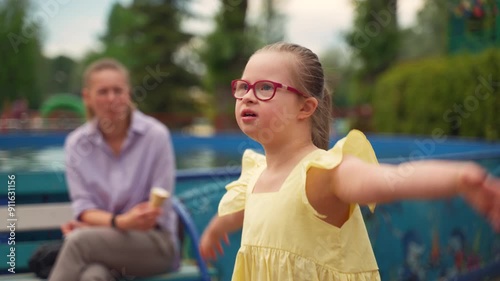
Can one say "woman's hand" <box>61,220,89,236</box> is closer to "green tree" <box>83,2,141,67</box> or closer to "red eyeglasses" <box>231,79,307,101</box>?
"red eyeglasses" <box>231,79,307,101</box>

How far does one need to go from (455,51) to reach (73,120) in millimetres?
11851

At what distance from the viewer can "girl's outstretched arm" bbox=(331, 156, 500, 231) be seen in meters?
1.09

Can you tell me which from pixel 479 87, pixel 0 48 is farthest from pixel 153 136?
pixel 0 48

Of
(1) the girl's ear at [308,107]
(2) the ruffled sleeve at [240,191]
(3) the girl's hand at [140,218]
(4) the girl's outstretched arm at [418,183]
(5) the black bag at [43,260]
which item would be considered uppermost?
(1) the girl's ear at [308,107]

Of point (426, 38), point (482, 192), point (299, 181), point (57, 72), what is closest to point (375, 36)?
point (426, 38)

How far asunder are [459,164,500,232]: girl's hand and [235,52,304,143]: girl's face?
566 millimetres

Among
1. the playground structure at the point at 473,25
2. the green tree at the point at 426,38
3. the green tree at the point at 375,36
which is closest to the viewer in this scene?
the playground structure at the point at 473,25

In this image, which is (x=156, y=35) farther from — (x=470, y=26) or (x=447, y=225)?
(x=447, y=225)

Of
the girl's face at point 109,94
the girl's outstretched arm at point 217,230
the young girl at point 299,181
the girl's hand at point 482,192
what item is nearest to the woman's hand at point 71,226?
the girl's face at point 109,94

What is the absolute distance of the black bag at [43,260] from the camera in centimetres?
286

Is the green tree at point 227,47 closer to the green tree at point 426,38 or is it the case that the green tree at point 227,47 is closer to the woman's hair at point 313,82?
the green tree at point 426,38

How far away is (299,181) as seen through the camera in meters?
1.56

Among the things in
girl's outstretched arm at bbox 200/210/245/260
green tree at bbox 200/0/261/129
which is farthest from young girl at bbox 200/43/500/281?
green tree at bbox 200/0/261/129

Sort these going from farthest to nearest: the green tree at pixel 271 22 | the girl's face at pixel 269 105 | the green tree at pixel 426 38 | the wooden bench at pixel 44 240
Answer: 1. the green tree at pixel 426 38
2. the green tree at pixel 271 22
3. the wooden bench at pixel 44 240
4. the girl's face at pixel 269 105
